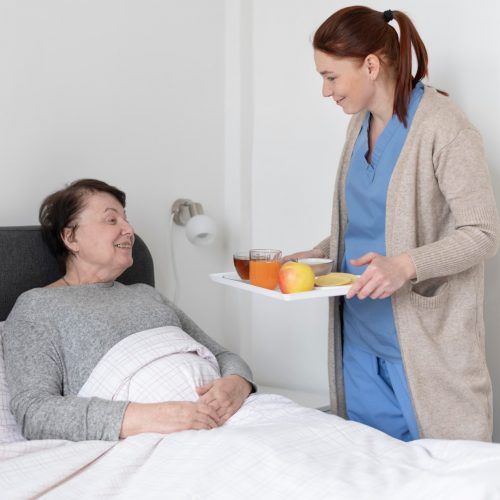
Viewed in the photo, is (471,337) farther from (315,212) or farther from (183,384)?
(315,212)

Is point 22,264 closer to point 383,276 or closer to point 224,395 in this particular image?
point 224,395

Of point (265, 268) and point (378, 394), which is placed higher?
point (265, 268)

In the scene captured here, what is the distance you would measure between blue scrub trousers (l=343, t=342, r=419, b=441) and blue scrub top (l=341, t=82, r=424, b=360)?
35 mm

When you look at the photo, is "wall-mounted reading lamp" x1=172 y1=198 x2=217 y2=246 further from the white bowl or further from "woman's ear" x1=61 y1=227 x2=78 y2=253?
the white bowl

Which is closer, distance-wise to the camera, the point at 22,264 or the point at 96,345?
the point at 96,345

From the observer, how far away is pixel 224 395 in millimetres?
1754

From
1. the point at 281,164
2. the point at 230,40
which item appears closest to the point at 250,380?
the point at 281,164

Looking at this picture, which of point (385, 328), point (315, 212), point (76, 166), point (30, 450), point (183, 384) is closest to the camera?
point (30, 450)

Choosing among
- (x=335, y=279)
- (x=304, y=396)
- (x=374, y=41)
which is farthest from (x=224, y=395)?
(x=304, y=396)

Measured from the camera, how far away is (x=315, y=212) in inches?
111

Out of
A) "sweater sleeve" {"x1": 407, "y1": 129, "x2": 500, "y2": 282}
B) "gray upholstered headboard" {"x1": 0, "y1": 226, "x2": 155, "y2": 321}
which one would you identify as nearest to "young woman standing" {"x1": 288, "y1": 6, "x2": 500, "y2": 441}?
"sweater sleeve" {"x1": 407, "y1": 129, "x2": 500, "y2": 282}

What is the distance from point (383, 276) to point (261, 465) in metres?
0.50

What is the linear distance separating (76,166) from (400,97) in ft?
3.71

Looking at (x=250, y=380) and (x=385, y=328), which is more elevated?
(x=385, y=328)
